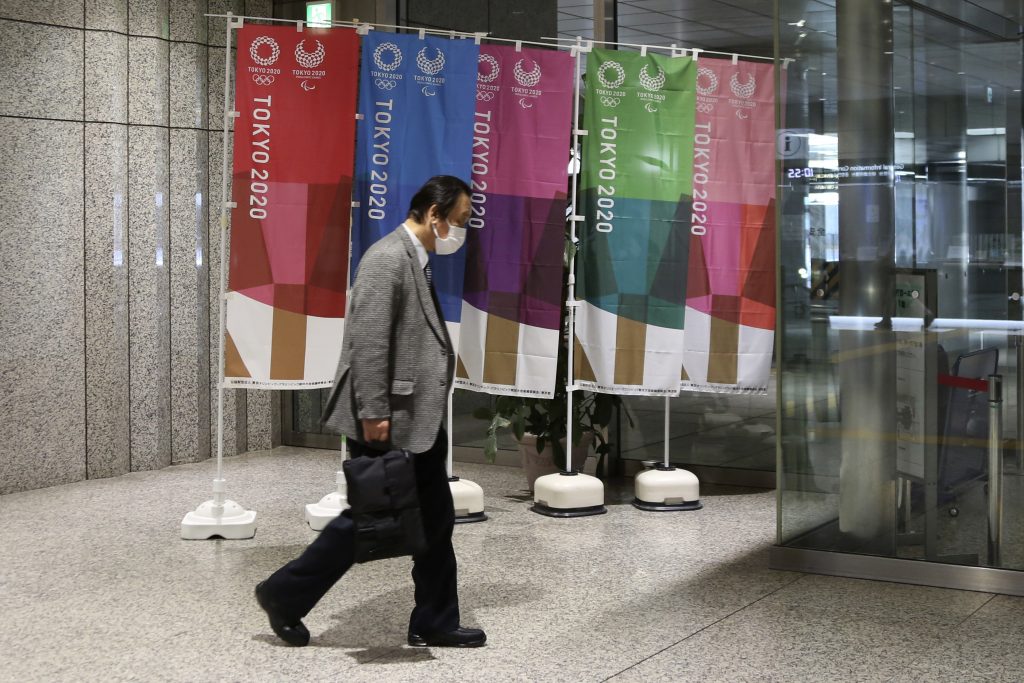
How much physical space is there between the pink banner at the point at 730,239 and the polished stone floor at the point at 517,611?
2.78ft

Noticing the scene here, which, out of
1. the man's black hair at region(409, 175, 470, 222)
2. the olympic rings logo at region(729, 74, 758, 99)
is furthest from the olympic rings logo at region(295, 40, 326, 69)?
the olympic rings logo at region(729, 74, 758, 99)

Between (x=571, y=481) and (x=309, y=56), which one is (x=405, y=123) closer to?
(x=309, y=56)

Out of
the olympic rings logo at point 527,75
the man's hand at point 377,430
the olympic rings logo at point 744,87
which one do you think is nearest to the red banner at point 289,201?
the olympic rings logo at point 527,75

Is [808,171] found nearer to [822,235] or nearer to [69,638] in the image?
[822,235]

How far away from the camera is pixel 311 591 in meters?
3.66

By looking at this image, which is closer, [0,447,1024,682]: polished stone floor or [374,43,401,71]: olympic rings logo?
[0,447,1024,682]: polished stone floor

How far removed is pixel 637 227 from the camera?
19.6 feet

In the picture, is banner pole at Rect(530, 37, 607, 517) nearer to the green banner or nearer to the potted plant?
the green banner

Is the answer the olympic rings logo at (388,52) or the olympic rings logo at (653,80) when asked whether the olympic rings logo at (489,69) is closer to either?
the olympic rings logo at (388,52)

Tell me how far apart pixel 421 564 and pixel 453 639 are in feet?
0.90

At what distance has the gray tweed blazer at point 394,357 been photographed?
3.62 metres

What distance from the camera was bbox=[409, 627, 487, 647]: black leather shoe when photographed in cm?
379

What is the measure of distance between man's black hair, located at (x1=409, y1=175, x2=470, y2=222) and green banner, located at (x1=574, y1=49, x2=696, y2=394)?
2180mm

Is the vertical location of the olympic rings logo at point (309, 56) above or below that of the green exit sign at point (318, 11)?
below
